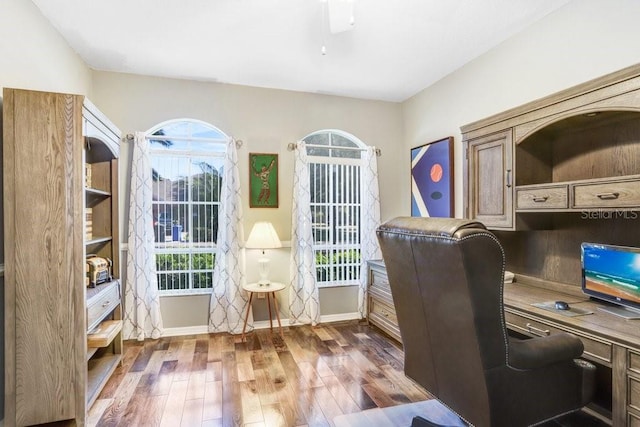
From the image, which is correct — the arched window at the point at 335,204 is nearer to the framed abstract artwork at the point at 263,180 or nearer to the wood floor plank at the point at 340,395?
the framed abstract artwork at the point at 263,180

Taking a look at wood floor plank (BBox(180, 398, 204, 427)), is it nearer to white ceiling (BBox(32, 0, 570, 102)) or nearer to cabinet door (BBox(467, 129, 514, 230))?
cabinet door (BBox(467, 129, 514, 230))

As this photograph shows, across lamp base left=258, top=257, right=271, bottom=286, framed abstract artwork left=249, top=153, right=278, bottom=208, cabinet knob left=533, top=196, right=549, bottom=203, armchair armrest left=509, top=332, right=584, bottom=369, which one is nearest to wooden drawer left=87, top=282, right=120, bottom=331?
lamp base left=258, top=257, right=271, bottom=286

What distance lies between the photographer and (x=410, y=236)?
5.04ft

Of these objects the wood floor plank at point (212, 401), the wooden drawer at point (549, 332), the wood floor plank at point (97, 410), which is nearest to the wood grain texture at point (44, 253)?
the wood floor plank at point (97, 410)

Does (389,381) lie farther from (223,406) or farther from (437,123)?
(437,123)

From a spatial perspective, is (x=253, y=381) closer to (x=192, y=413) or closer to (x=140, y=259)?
(x=192, y=413)

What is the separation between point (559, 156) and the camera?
253 cm

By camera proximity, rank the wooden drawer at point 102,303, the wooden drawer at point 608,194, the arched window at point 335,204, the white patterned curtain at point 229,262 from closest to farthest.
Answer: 1. the wooden drawer at point 608,194
2. the wooden drawer at point 102,303
3. the white patterned curtain at point 229,262
4. the arched window at point 335,204

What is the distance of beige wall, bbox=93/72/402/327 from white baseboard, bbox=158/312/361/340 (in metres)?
0.04

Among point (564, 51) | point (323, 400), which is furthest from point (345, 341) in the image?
point (564, 51)

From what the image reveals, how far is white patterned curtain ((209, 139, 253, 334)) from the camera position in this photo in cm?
375

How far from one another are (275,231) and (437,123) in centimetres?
220

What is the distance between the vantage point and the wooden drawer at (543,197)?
2.14 meters

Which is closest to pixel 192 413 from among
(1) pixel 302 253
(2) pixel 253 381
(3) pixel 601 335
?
(2) pixel 253 381
